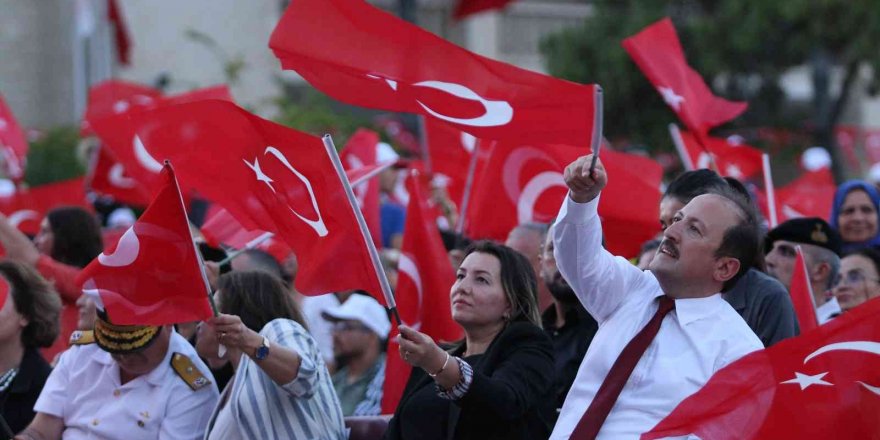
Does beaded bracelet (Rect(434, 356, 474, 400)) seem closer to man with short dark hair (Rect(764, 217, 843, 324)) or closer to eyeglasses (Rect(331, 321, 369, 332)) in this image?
man with short dark hair (Rect(764, 217, 843, 324))

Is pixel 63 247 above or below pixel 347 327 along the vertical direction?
below

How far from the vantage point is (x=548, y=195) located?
7.62 m

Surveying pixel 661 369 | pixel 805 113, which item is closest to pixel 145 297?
pixel 661 369

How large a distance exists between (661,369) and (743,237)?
504 mm

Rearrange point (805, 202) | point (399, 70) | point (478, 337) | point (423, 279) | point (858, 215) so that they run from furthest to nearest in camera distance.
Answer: point (805, 202) → point (858, 215) → point (423, 279) → point (478, 337) → point (399, 70)

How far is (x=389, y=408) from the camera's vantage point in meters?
6.47

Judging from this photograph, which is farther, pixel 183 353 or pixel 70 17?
pixel 70 17

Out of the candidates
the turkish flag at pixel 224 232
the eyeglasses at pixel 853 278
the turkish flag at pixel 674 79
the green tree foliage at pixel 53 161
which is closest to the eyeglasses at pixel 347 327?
the turkish flag at pixel 224 232

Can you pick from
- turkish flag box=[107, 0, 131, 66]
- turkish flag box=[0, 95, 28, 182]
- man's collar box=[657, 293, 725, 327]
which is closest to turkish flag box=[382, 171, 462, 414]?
man's collar box=[657, 293, 725, 327]

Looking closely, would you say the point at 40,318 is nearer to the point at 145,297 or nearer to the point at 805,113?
the point at 145,297

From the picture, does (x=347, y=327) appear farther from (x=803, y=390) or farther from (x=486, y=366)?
(x=803, y=390)

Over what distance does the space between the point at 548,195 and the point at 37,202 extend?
472 cm

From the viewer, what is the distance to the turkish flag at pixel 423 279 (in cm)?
665

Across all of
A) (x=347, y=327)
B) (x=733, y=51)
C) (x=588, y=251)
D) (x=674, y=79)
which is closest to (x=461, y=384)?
(x=588, y=251)
